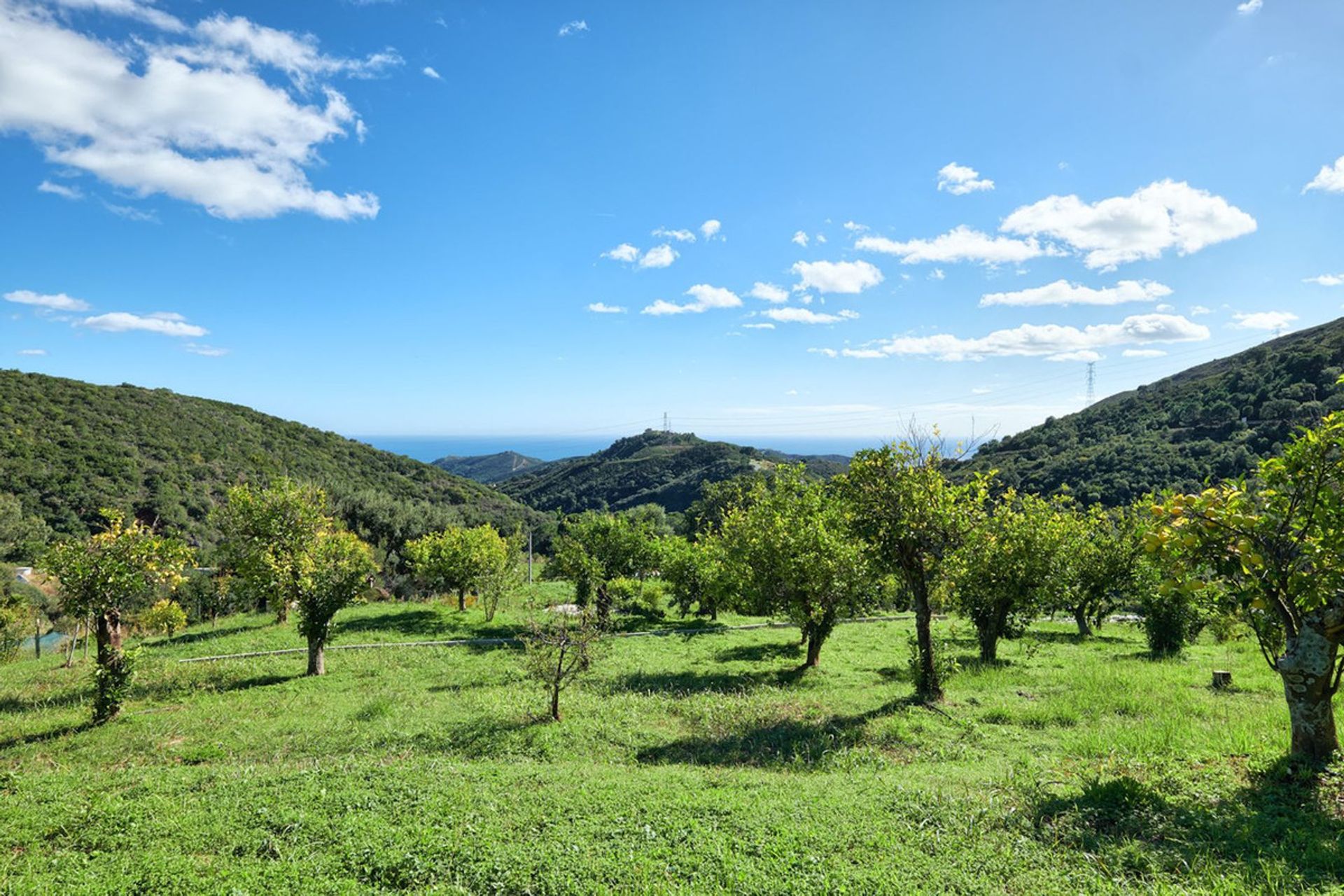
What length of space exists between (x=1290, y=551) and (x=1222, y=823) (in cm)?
405

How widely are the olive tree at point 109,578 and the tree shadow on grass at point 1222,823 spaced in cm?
2223

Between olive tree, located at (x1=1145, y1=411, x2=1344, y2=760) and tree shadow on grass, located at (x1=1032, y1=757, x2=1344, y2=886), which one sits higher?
olive tree, located at (x1=1145, y1=411, x2=1344, y2=760)

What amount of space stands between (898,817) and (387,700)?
51.4 feet

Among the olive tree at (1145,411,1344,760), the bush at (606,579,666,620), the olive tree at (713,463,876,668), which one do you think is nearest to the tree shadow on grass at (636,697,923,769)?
the olive tree at (713,463,876,668)

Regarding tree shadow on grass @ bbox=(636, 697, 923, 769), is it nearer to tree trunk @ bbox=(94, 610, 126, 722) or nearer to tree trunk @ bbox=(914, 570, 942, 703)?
tree trunk @ bbox=(914, 570, 942, 703)

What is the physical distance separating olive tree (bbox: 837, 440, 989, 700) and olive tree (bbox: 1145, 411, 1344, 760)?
6200 mm

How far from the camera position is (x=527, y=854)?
764 centimetres

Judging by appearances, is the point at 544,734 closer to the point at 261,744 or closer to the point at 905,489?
the point at 261,744

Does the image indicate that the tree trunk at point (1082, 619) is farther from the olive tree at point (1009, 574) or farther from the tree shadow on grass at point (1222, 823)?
the tree shadow on grass at point (1222, 823)

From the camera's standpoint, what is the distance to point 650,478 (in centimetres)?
17312

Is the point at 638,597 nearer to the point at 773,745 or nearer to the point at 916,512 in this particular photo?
the point at 773,745

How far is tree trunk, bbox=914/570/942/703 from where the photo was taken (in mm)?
15625

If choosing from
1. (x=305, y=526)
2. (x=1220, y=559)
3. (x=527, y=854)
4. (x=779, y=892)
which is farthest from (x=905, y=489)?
(x=305, y=526)

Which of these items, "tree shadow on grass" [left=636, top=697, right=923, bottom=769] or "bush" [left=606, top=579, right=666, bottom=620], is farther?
"bush" [left=606, top=579, right=666, bottom=620]
